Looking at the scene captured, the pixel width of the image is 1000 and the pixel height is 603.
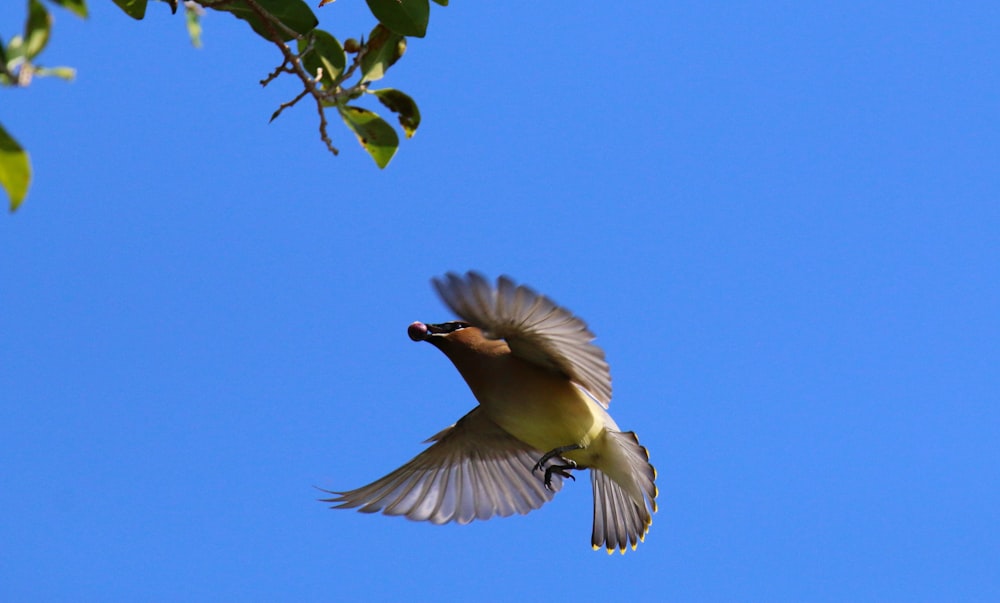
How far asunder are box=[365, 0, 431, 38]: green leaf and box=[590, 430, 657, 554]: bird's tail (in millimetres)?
2385

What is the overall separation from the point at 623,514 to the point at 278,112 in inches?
122

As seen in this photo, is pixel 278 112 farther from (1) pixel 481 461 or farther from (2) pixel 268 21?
(1) pixel 481 461

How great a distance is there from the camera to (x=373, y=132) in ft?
9.80

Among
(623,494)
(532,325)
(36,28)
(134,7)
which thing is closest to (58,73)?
(36,28)

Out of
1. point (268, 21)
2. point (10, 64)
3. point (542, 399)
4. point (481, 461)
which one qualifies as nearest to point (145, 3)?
point (268, 21)

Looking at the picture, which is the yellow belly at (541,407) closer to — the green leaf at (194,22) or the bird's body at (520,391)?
the bird's body at (520,391)

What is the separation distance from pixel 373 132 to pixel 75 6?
152 centimetres

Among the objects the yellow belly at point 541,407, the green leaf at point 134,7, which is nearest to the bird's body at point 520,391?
the yellow belly at point 541,407

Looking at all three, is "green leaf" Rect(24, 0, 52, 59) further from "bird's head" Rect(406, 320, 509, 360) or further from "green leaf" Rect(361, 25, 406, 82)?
"bird's head" Rect(406, 320, 509, 360)

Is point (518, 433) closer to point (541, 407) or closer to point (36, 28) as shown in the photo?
point (541, 407)

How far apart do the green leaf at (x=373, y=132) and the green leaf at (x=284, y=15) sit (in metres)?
0.24

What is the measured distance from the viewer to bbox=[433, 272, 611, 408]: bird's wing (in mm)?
3654

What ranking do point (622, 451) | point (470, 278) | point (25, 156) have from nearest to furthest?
point (25, 156)
point (470, 278)
point (622, 451)

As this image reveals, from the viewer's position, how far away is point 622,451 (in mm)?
4777
